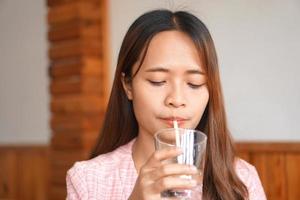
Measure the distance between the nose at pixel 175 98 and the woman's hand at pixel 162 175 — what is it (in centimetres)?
28

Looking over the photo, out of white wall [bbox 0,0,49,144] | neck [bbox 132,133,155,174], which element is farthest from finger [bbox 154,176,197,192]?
white wall [bbox 0,0,49,144]

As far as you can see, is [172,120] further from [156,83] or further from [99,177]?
[99,177]

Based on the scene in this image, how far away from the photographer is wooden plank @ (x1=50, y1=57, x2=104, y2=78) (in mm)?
3230

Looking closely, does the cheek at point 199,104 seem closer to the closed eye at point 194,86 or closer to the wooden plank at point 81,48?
the closed eye at point 194,86

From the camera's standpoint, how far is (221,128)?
1.44 meters

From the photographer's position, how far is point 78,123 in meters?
3.26

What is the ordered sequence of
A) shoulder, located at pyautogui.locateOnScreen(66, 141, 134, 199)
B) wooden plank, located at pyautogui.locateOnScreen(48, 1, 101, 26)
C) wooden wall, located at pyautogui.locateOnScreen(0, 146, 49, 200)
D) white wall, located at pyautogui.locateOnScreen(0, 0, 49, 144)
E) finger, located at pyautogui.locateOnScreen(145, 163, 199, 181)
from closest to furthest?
finger, located at pyautogui.locateOnScreen(145, 163, 199, 181) → shoulder, located at pyautogui.locateOnScreen(66, 141, 134, 199) → wooden plank, located at pyautogui.locateOnScreen(48, 1, 101, 26) → white wall, located at pyautogui.locateOnScreen(0, 0, 49, 144) → wooden wall, located at pyautogui.locateOnScreen(0, 146, 49, 200)

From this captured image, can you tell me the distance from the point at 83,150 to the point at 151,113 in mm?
2041

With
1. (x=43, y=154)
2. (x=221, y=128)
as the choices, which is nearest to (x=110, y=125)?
(x=221, y=128)

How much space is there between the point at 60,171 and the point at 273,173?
5.22 feet

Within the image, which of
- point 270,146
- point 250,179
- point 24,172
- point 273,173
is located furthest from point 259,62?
point 24,172

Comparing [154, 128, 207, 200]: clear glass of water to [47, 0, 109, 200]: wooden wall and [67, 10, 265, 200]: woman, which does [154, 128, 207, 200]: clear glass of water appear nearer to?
[67, 10, 265, 200]: woman

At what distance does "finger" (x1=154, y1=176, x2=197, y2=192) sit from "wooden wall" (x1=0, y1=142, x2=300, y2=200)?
158 centimetres

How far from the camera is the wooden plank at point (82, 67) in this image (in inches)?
127
